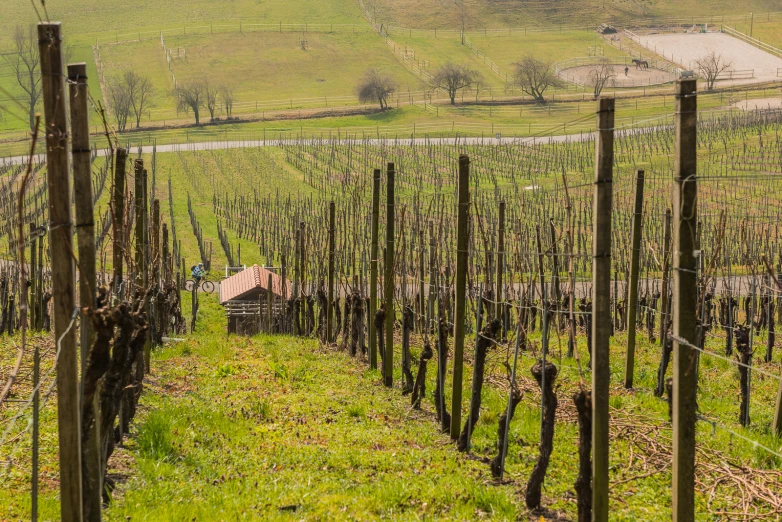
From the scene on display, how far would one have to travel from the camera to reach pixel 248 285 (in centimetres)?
2422

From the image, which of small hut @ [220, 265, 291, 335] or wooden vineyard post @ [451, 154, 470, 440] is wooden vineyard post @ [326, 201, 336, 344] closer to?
small hut @ [220, 265, 291, 335]

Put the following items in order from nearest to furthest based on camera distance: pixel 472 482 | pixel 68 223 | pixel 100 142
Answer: pixel 68 223 → pixel 472 482 → pixel 100 142

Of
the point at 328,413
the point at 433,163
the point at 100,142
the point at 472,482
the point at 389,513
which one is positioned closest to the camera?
the point at 389,513

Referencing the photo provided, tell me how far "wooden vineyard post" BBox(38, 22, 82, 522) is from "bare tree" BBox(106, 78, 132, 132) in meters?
66.1

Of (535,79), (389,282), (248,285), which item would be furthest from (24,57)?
(389,282)

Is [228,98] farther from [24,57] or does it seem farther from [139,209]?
[139,209]

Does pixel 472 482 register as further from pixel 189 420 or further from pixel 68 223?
pixel 68 223

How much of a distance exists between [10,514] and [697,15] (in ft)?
411

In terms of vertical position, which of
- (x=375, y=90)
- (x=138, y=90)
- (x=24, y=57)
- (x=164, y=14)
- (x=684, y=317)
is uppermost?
(x=164, y=14)

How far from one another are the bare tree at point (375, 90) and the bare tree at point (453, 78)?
16.9 feet

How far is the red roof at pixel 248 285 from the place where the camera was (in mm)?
23922

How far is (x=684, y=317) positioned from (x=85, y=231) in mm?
3817

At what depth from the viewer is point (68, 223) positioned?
16.6ft

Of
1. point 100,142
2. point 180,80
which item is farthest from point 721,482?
point 180,80
